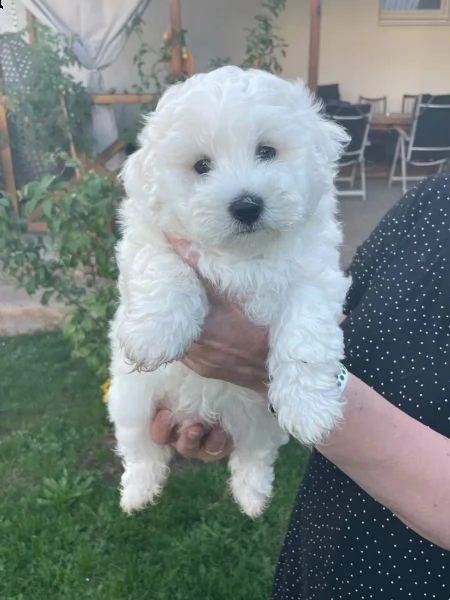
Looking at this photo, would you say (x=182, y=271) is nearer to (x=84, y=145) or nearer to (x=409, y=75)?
(x=84, y=145)

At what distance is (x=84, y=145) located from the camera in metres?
5.53

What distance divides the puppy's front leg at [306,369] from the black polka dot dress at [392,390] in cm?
11

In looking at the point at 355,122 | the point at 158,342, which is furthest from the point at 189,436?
the point at 355,122

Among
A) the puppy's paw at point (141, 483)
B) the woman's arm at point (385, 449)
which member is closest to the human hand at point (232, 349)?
the woman's arm at point (385, 449)

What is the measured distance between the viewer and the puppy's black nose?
153cm

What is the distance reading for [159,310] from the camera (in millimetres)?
1591

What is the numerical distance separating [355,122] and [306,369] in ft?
26.1

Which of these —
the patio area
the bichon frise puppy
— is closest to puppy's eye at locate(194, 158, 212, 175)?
the bichon frise puppy

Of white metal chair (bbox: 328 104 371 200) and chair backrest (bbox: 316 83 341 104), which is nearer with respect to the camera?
white metal chair (bbox: 328 104 371 200)

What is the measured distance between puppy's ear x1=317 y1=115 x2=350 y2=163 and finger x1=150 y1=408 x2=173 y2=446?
806mm

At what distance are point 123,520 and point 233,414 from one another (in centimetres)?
176

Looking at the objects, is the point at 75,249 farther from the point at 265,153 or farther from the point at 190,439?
the point at 265,153

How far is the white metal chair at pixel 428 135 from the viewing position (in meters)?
9.16

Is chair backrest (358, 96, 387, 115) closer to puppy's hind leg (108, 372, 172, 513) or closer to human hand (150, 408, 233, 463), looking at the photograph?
puppy's hind leg (108, 372, 172, 513)
